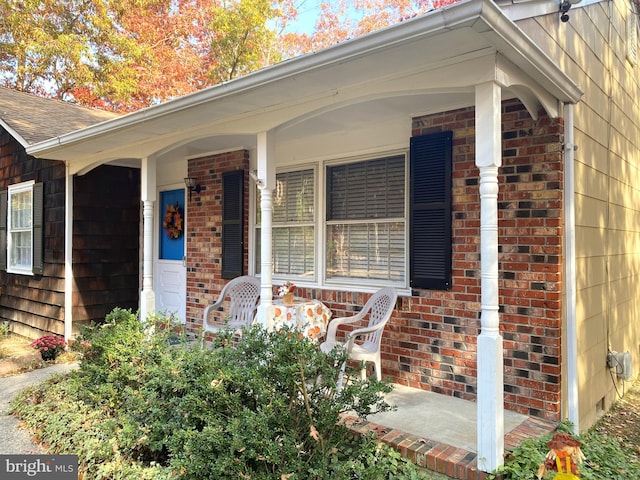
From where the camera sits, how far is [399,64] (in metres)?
2.90

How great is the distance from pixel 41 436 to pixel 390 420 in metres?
2.54

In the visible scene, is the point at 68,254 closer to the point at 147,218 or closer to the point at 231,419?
the point at 147,218

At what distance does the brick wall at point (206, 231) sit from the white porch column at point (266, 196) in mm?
1751

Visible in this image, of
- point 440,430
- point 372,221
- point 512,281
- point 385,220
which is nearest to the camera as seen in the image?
point 440,430

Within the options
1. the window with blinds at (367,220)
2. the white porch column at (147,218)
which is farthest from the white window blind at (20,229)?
the window with blinds at (367,220)

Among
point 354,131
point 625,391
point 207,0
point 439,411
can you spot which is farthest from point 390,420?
point 207,0

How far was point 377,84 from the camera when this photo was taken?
3180 millimetres

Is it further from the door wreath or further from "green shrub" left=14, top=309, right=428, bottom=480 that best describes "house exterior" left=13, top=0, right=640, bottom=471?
the door wreath

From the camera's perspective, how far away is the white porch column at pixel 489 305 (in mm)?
2604

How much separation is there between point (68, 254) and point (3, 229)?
2200 mm

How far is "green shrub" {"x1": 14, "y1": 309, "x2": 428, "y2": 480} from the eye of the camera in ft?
8.26

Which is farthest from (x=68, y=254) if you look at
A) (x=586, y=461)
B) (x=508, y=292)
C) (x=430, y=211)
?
(x=586, y=461)

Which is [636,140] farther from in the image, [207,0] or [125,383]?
[207,0]

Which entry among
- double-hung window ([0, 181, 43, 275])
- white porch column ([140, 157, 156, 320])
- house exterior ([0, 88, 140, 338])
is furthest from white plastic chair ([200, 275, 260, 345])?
double-hung window ([0, 181, 43, 275])
